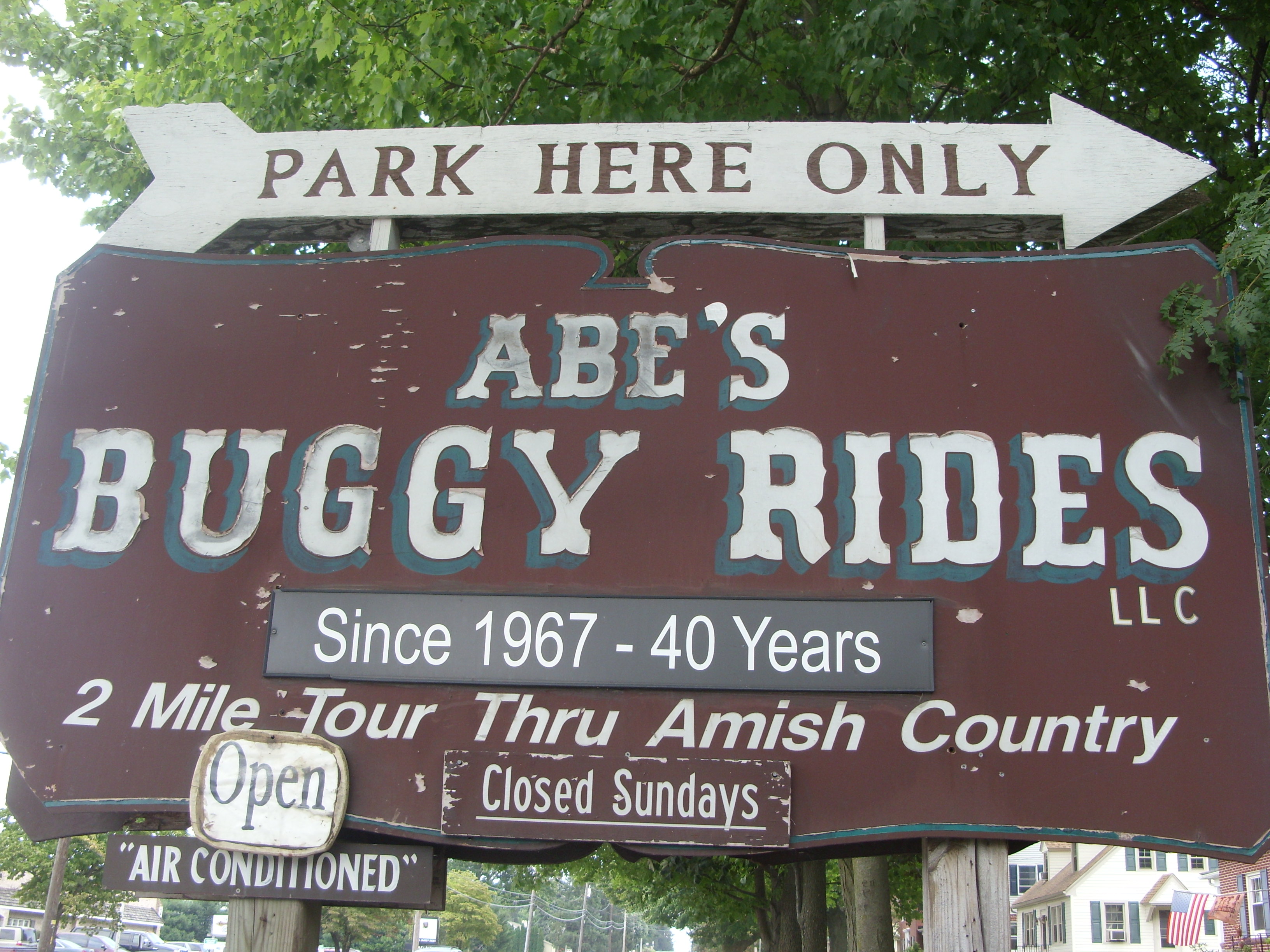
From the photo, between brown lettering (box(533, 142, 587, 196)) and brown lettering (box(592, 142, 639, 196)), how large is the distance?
7cm

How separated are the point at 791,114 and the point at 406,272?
5002 millimetres

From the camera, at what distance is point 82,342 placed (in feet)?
13.8

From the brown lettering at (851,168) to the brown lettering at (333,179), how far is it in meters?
1.75

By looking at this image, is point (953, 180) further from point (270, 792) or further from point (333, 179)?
point (270, 792)

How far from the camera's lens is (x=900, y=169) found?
14.0 feet

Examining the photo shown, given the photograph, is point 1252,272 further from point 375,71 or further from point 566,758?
point 375,71

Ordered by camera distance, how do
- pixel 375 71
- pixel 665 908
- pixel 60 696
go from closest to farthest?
pixel 60 696, pixel 375 71, pixel 665 908

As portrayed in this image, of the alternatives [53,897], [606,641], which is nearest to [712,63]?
[606,641]

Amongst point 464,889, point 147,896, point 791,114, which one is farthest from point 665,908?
point 464,889

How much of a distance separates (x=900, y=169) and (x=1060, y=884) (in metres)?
34.0

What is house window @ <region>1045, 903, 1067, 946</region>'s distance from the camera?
108ft

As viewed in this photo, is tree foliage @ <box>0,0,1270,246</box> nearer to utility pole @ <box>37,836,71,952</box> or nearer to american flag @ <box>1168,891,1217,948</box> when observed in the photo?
utility pole @ <box>37,836,71,952</box>

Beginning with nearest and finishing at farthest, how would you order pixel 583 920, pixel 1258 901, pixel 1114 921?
pixel 1258 901
pixel 1114 921
pixel 583 920

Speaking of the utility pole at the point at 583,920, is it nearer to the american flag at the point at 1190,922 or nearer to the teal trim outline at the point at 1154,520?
the american flag at the point at 1190,922
